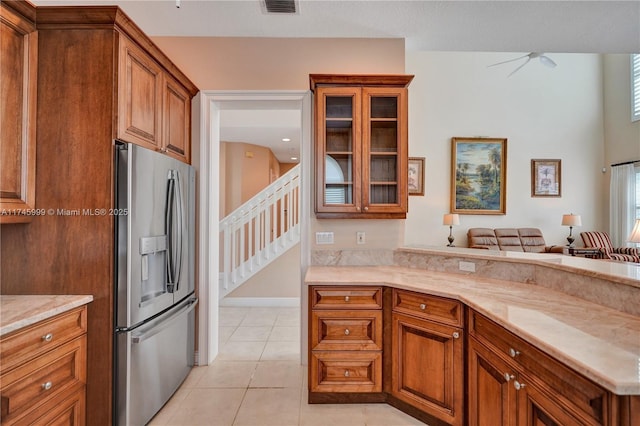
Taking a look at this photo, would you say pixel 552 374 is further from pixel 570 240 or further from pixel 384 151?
pixel 570 240

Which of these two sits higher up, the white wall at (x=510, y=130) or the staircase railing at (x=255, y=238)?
the white wall at (x=510, y=130)

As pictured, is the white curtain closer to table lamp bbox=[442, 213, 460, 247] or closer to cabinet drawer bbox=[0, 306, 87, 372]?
table lamp bbox=[442, 213, 460, 247]

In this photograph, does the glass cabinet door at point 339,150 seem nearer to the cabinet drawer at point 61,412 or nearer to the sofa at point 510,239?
the cabinet drawer at point 61,412

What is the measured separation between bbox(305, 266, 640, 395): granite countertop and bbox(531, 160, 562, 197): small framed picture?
5.85m

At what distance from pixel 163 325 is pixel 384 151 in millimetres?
2133

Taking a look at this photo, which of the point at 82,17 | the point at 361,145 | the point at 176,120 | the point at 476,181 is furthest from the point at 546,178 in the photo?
the point at 82,17

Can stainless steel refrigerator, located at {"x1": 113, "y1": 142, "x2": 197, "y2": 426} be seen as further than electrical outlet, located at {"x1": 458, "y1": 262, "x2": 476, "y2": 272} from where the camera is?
No

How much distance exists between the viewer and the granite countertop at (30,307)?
1320mm

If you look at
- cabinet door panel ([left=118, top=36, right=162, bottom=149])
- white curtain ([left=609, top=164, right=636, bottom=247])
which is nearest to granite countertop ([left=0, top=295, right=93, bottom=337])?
cabinet door panel ([left=118, top=36, right=162, bottom=149])

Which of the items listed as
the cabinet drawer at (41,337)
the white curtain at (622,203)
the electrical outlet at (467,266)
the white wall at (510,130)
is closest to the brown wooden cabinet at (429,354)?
the electrical outlet at (467,266)

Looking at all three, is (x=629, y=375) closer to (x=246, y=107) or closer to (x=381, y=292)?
(x=381, y=292)

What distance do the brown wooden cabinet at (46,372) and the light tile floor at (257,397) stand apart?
671 millimetres

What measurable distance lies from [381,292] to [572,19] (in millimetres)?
2778

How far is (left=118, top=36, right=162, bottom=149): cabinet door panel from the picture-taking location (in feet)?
6.03
